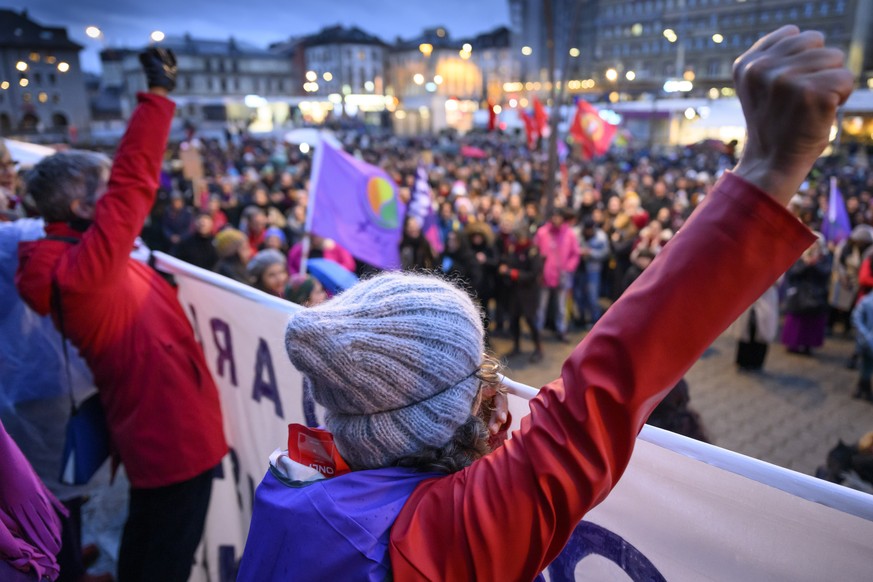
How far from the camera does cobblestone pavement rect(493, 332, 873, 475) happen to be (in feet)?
17.1

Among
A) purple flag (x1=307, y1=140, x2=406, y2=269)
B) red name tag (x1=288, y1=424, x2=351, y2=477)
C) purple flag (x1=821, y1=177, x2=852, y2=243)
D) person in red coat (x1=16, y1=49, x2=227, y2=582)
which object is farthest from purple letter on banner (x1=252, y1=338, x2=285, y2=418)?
purple flag (x1=821, y1=177, x2=852, y2=243)

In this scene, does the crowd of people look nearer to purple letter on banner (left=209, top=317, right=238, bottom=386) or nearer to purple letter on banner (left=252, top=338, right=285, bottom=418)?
purple letter on banner (left=209, top=317, right=238, bottom=386)

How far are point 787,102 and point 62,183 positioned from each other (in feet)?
7.26

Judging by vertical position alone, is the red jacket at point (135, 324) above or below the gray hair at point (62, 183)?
below

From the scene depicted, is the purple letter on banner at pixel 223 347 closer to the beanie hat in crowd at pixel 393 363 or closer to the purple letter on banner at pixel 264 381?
the purple letter on banner at pixel 264 381

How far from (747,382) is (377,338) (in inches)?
270

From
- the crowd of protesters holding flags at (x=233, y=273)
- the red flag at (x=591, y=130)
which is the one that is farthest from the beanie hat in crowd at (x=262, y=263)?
the red flag at (x=591, y=130)

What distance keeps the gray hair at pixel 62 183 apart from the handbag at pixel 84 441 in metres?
0.68

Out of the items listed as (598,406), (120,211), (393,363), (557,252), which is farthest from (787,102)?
(557,252)

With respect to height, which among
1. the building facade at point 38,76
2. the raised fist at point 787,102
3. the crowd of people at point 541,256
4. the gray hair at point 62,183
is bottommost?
the crowd of people at point 541,256

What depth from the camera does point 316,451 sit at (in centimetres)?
109

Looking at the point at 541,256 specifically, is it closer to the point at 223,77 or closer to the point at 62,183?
the point at 62,183

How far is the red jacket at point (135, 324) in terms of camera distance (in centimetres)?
188

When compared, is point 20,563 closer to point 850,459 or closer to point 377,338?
point 377,338
